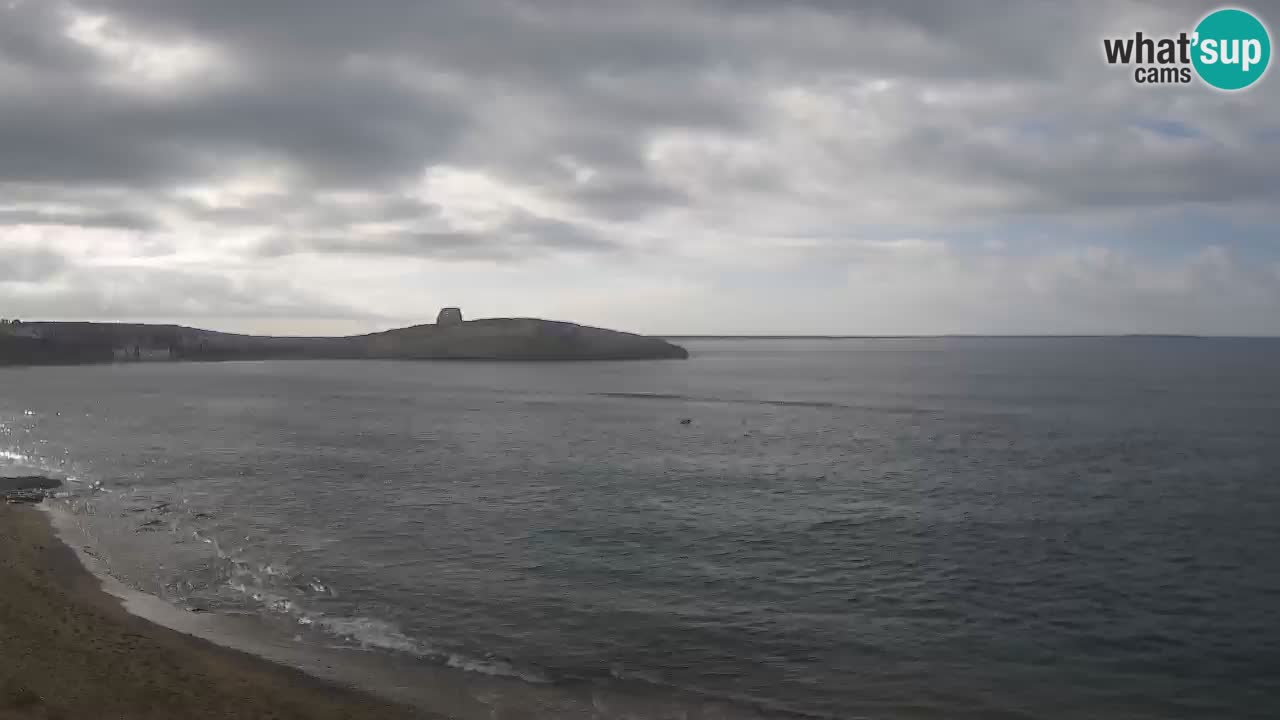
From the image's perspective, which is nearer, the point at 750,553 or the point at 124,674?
the point at 124,674

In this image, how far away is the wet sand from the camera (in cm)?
1634

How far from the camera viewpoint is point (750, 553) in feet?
104

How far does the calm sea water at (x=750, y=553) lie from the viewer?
20594 millimetres

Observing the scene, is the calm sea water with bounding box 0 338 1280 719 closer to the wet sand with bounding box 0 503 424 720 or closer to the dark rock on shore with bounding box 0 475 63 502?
the dark rock on shore with bounding box 0 475 63 502

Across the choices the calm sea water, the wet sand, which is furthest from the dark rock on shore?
the wet sand

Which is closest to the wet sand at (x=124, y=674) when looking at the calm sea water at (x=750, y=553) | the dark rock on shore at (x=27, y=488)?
the calm sea water at (x=750, y=553)

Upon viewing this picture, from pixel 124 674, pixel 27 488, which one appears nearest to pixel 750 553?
pixel 124 674

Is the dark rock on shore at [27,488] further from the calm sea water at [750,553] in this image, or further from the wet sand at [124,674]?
the wet sand at [124,674]

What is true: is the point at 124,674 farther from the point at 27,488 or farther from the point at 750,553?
the point at 27,488

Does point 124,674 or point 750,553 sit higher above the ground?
point 124,674

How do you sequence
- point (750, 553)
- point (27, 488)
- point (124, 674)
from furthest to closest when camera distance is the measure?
point (27, 488)
point (750, 553)
point (124, 674)

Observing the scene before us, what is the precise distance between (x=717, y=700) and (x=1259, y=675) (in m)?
13.7

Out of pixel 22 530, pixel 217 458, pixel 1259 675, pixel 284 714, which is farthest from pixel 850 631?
pixel 217 458

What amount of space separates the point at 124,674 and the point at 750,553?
20511mm
